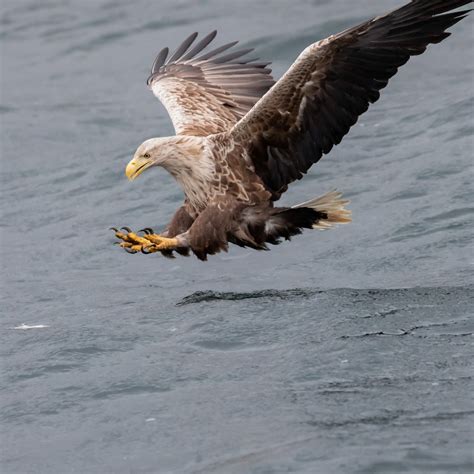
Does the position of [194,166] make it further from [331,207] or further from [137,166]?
[331,207]

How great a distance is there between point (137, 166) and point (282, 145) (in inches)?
37.2

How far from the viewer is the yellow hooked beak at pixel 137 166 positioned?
27.0ft

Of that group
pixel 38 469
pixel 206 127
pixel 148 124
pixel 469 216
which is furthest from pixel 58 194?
pixel 38 469

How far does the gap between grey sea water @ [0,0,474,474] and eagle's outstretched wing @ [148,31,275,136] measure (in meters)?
1.08

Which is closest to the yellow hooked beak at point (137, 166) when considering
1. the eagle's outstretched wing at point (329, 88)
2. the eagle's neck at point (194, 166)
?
the eagle's neck at point (194, 166)

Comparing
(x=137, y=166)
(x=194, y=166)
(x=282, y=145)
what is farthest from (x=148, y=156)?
(x=282, y=145)

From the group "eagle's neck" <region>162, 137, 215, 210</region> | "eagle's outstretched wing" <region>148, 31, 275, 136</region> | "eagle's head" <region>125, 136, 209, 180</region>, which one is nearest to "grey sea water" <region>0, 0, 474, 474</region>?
"eagle's neck" <region>162, 137, 215, 210</region>

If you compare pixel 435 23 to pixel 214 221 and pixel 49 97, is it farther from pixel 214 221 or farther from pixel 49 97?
pixel 49 97

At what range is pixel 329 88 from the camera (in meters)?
8.10

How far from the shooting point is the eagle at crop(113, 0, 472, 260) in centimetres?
791

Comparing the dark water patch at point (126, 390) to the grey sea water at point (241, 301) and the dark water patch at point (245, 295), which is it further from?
the dark water patch at point (245, 295)

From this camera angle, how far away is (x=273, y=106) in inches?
320

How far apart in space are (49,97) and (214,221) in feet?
23.6

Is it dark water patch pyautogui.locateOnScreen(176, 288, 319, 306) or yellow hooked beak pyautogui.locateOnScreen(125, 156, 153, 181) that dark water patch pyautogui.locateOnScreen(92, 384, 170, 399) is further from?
yellow hooked beak pyautogui.locateOnScreen(125, 156, 153, 181)
